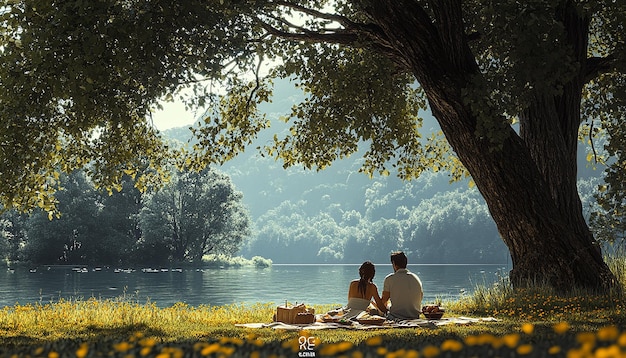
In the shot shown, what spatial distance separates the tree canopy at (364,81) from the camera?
36.1 ft

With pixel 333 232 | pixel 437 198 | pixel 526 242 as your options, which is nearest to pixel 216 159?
pixel 526 242

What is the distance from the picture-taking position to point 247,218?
70.8 meters

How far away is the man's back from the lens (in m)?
10.9

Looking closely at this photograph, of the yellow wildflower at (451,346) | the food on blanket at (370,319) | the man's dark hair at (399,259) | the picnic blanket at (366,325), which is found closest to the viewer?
the yellow wildflower at (451,346)

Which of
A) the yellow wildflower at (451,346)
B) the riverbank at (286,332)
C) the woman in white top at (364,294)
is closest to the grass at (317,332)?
the riverbank at (286,332)

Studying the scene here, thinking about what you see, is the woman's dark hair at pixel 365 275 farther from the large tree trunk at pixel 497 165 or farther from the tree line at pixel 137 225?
the tree line at pixel 137 225

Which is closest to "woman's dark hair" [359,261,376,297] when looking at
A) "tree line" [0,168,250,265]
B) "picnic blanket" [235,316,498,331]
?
"picnic blanket" [235,316,498,331]

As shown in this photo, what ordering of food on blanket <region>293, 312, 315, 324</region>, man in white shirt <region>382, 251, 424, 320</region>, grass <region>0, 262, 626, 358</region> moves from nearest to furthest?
grass <region>0, 262, 626, 358</region>
food on blanket <region>293, 312, 315, 324</region>
man in white shirt <region>382, 251, 424, 320</region>

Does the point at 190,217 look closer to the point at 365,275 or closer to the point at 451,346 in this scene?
the point at 365,275

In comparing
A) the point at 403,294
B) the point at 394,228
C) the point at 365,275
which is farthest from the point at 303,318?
the point at 394,228

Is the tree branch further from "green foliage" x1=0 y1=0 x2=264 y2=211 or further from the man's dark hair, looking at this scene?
"green foliage" x1=0 y1=0 x2=264 y2=211

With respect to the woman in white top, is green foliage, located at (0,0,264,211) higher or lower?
higher

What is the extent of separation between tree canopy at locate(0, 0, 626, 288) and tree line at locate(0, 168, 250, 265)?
48743mm

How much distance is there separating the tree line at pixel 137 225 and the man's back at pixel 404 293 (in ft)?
181
